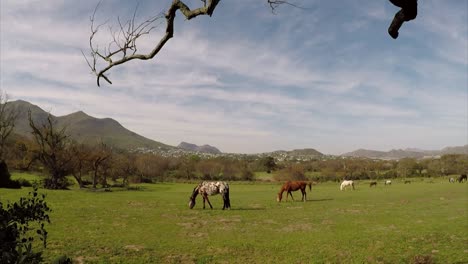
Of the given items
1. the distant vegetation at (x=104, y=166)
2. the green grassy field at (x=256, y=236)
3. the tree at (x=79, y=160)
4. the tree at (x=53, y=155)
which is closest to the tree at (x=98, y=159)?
the distant vegetation at (x=104, y=166)

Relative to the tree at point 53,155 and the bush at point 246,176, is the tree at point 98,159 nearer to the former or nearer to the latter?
the tree at point 53,155

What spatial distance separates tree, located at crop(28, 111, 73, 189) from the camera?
42.8 metres

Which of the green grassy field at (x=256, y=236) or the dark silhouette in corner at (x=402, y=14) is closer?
the dark silhouette in corner at (x=402, y=14)

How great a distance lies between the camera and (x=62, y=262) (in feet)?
10.5

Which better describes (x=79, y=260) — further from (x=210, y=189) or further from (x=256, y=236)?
(x=210, y=189)

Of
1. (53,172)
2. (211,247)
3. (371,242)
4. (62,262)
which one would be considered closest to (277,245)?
(211,247)

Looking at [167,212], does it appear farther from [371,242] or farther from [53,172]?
[53,172]

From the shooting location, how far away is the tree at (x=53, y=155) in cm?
4284

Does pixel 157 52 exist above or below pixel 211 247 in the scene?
above

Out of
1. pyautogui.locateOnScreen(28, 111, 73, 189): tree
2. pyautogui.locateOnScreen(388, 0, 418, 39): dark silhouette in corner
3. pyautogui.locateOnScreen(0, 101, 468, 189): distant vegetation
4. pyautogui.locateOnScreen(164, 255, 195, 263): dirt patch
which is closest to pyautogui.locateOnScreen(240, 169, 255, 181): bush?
pyautogui.locateOnScreen(0, 101, 468, 189): distant vegetation

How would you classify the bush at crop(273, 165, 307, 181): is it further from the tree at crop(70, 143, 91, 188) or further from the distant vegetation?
the tree at crop(70, 143, 91, 188)

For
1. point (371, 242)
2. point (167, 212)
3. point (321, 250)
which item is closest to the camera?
point (321, 250)

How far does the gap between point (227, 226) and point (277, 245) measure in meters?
4.60

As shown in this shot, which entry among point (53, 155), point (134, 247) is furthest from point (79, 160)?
point (134, 247)
